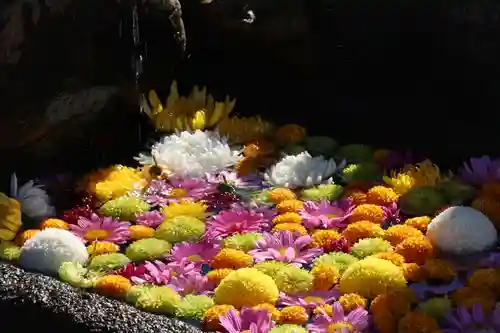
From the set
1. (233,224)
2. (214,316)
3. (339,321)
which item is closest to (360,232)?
(233,224)

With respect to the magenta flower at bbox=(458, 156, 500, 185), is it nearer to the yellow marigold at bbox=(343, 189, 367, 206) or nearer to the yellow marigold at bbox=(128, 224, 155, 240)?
the yellow marigold at bbox=(343, 189, 367, 206)

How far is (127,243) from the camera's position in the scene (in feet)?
8.83

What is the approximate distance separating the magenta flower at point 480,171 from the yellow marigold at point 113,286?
117 centimetres

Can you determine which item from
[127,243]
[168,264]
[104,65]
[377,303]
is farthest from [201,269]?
[104,65]

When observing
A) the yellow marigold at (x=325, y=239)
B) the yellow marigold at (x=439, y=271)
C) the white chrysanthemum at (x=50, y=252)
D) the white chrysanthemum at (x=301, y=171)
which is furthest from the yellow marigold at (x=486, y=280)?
the white chrysanthemum at (x=50, y=252)

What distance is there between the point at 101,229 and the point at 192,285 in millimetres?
459

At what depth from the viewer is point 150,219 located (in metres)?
2.79

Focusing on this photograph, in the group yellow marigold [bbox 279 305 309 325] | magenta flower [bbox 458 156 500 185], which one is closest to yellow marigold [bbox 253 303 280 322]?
yellow marigold [bbox 279 305 309 325]

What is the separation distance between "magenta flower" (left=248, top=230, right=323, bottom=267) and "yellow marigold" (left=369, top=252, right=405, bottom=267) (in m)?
0.17

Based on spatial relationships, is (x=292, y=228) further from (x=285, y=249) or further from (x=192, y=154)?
(x=192, y=154)

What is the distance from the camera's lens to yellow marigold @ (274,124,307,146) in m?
3.36

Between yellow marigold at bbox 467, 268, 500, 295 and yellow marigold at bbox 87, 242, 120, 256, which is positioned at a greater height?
yellow marigold at bbox 467, 268, 500, 295

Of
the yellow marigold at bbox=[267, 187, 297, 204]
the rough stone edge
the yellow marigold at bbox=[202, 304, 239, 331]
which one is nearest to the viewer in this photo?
the rough stone edge

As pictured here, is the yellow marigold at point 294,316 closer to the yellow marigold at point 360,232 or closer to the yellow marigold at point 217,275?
the yellow marigold at point 217,275
